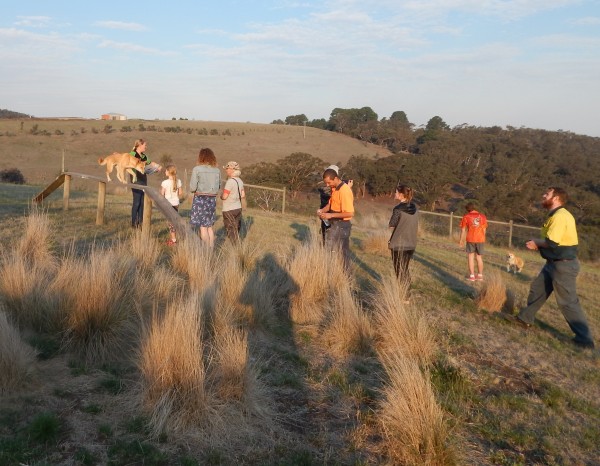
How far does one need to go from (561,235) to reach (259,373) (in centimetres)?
443

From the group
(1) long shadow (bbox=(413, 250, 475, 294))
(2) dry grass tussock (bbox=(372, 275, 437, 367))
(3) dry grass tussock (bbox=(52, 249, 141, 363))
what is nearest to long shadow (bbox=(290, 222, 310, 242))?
(1) long shadow (bbox=(413, 250, 475, 294))

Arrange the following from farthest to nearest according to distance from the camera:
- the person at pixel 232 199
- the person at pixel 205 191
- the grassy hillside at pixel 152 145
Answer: the grassy hillside at pixel 152 145 → the person at pixel 232 199 → the person at pixel 205 191

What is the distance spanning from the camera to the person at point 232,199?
9.09 m

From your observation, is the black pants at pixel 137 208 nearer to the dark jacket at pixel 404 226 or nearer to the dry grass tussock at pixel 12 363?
the dark jacket at pixel 404 226

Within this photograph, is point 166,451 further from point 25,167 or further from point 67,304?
point 25,167

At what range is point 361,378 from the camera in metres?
5.37

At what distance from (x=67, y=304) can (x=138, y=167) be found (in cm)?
540

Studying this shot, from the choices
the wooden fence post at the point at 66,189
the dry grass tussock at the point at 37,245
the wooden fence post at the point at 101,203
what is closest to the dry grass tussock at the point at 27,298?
the dry grass tussock at the point at 37,245

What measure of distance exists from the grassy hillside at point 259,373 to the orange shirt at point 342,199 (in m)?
0.76

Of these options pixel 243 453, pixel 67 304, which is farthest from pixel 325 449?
pixel 67 304

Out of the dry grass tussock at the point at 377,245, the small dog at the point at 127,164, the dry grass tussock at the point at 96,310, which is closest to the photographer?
the dry grass tussock at the point at 96,310

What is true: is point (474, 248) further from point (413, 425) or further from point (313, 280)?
point (413, 425)

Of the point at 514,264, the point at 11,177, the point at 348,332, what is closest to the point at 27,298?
the point at 348,332

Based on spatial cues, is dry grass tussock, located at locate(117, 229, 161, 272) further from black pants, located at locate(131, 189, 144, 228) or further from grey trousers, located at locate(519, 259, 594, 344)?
grey trousers, located at locate(519, 259, 594, 344)
